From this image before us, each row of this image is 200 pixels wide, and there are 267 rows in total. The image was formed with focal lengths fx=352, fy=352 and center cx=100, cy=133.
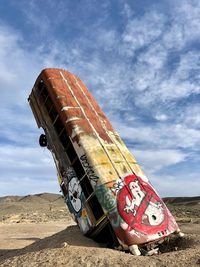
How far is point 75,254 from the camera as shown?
12.4 m

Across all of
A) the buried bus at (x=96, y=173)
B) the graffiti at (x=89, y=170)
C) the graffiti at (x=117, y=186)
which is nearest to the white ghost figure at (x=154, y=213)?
the buried bus at (x=96, y=173)

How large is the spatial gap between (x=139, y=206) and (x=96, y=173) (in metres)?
2.27

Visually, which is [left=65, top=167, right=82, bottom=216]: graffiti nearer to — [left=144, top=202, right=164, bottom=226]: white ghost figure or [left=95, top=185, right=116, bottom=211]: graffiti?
[left=95, top=185, right=116, bottom=211]: graffiti

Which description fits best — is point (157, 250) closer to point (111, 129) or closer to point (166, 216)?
point (166, 216)

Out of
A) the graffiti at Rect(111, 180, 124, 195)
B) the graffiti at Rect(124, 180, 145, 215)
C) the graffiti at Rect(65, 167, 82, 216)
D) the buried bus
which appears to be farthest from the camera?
the graffiti at Rect(65, 167, 82, 216)

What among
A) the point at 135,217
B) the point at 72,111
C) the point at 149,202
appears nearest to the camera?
the point at 135,217

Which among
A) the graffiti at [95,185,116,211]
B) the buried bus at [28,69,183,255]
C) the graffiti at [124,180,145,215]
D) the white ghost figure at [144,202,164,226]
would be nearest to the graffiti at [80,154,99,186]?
the buried bus at [28,69,183,255]

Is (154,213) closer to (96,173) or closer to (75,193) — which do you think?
(96,173)

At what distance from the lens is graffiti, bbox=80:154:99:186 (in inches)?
589

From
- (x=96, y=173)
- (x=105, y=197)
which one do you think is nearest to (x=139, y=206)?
(x=105, y=197)

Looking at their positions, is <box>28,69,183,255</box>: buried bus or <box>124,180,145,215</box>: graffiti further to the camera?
<box>124,180,145,215</box>: graffiti

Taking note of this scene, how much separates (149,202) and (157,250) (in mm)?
1992

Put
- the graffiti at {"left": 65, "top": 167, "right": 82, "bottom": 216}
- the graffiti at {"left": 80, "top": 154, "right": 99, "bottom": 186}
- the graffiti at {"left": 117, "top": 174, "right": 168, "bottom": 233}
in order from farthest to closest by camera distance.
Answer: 1. the graffiti at {"left": 65, "top": 167, "right": 82, "bottom": 216}
2. the graffiti at {"left": 80, "top": 154, "right": 99, "bottom": 186}
3. the graffiti at {"left": 117, "top": 174, "right": 168, "bottom": 233}

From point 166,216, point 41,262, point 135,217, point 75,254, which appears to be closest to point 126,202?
point 135,217
